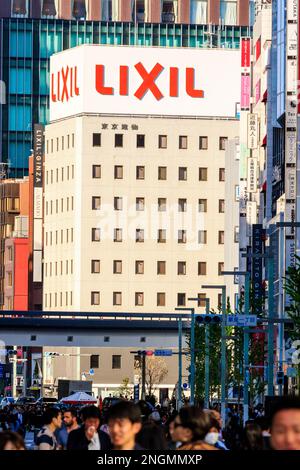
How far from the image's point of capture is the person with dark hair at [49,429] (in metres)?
24.4

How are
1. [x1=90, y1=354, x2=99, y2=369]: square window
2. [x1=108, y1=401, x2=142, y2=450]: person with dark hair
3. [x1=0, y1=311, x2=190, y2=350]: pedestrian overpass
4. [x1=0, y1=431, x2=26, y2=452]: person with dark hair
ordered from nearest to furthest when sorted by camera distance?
[x1=0, y1=431, x2=26, y2=452]: person with dark hair → [x1=108, y1=401, x2=142, y2=450]: person with dark hair → [x1=0, y1=311, x2=190, y2=350]: pedestrian overpass → [x1=90, y1=354, x2=99, y2=369]: square window

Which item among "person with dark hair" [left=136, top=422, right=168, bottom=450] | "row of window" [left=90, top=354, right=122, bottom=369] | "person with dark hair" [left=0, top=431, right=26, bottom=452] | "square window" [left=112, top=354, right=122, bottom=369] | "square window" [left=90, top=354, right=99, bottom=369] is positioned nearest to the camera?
"person with dark hair" [left=0, top=431, right=26, bottom=452]

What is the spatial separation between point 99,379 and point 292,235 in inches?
3788

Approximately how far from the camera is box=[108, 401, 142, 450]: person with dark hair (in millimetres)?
13500

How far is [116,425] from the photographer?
13758 millimetres

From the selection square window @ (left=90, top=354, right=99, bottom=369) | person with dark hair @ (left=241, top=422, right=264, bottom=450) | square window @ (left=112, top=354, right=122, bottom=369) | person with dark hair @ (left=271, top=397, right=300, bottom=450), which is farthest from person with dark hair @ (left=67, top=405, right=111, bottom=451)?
square window @ (left=112, top=354, right=122, bottom=369)

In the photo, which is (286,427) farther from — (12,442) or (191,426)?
(191,426)

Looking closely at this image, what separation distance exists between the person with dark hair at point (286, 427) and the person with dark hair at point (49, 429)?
11.7m

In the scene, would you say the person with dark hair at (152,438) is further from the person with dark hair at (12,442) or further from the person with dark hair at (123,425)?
the person with dark hair at (12,442)

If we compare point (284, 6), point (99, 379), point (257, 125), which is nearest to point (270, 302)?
point (284, 6)

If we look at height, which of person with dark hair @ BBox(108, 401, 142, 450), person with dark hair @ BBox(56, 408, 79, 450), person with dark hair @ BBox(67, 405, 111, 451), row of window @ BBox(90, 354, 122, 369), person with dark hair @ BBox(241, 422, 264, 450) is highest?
person with dark hair @ BBox(108, 401, 142, 450)

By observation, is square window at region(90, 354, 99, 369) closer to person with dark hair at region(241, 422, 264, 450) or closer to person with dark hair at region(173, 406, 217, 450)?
person with dark hair at region(241, 422, 264, 450)

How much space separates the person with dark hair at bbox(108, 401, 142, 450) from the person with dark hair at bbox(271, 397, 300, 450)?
162 cm
